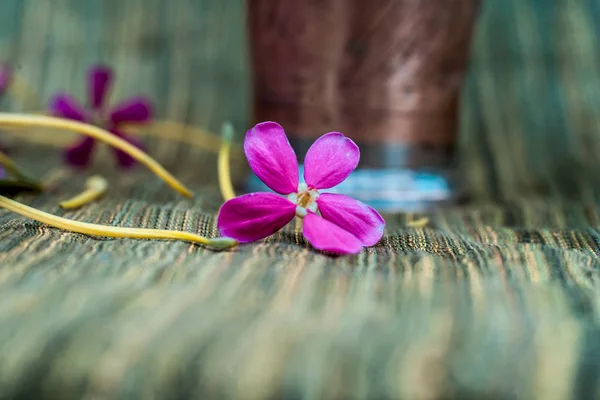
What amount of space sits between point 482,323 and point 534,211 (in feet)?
0.70

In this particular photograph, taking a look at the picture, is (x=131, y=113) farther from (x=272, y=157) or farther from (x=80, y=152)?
(x=272, y=157)

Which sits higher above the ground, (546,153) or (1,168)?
(546,153)

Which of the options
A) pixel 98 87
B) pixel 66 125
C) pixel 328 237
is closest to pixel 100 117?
pixel 98 87

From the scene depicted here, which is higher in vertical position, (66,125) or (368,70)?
(368,70)

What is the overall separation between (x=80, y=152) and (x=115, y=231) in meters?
0.17

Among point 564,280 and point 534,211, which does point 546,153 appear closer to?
point 534,211

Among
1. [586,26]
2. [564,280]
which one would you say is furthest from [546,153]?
[564,280]

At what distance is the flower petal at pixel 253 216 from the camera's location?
0.81 feet

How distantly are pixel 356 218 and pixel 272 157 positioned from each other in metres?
0.04

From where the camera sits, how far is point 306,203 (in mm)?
274

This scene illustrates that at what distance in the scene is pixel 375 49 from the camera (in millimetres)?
370

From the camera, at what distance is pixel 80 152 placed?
1.34ft

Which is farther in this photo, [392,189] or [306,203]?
[392,189]

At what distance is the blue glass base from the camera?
15.8 inches
